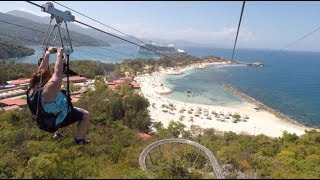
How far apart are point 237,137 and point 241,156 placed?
12.3 metres

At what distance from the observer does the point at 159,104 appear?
1750 inches

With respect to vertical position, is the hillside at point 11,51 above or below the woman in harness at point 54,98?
below

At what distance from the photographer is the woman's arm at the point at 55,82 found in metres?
5.04

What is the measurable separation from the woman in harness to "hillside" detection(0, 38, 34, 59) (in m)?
→ 87.2

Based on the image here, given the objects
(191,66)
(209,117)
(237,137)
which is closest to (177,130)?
(237,137)

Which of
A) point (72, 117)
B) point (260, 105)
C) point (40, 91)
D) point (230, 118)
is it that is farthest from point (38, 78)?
point (260, 105)

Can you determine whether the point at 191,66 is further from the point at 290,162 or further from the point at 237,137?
the point at 290,162

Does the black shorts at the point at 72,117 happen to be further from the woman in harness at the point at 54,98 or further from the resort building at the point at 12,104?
the resort building at the point at 12,104

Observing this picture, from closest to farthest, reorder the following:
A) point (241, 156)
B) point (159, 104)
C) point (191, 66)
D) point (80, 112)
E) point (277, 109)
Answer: point (80, 112), point (241, 156), point (159, 104), point (277, 109), point (191, 66)

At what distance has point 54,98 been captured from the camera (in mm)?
5430

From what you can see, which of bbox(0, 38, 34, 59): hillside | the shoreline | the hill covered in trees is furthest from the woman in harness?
bbox(0, 38, 34, 59): hillside

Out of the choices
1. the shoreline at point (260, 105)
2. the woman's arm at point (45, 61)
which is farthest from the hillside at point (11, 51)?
the woman's arm at point (45, 61)

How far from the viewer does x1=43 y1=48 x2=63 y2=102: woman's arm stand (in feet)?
16.5

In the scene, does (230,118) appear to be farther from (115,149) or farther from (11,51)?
(11,51)
